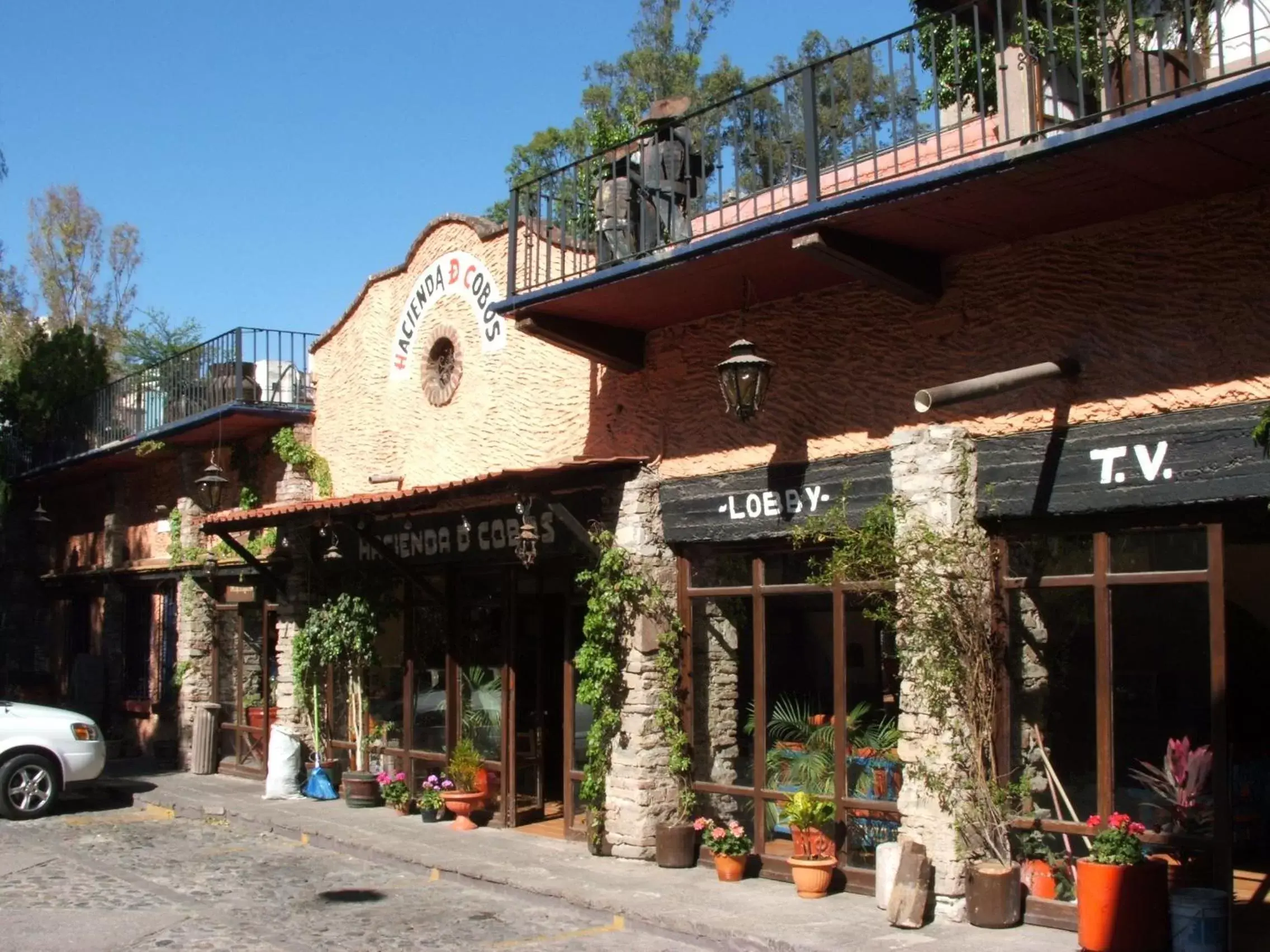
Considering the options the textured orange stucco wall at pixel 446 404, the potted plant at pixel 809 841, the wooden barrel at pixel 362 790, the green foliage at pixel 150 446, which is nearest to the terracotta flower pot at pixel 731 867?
the potted plant at pixel 809 841

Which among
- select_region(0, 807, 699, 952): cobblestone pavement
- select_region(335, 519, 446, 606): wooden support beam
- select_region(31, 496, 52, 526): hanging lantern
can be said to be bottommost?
select_region(0, 807, 699, 952): cobblestone pavement

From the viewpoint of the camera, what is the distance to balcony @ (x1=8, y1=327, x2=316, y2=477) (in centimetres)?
1658

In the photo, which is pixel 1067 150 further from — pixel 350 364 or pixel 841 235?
pixel 350 364

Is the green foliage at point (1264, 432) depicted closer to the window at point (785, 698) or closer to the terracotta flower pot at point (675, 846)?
the window at point (785, 698)

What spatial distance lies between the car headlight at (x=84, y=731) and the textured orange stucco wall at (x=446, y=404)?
3.72m

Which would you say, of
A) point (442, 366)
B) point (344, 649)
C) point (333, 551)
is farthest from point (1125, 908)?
point (333, 551)

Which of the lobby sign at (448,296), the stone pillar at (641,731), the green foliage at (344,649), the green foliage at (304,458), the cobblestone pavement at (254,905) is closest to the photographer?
the cobblestone pavement at (254,905)

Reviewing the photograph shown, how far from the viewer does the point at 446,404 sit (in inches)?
539

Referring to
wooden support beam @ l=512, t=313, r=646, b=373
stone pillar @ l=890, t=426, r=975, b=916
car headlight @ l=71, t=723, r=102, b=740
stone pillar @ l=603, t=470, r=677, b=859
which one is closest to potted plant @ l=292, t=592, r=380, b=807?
car headlight @ l=71, t=723, r=102, b=740

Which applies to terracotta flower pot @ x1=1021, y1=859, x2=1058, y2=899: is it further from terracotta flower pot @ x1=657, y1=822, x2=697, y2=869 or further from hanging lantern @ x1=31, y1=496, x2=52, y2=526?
Answer: hanging lantern @ x1=31, y1=496, x2=52, y2=526

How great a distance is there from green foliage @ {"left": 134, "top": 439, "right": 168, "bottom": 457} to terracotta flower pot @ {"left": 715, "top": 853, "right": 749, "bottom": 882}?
37.7 ft

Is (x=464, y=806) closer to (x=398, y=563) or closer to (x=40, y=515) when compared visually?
(x=398, y=563)

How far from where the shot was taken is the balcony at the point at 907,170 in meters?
7.05

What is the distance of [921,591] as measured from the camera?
845 centimetres
